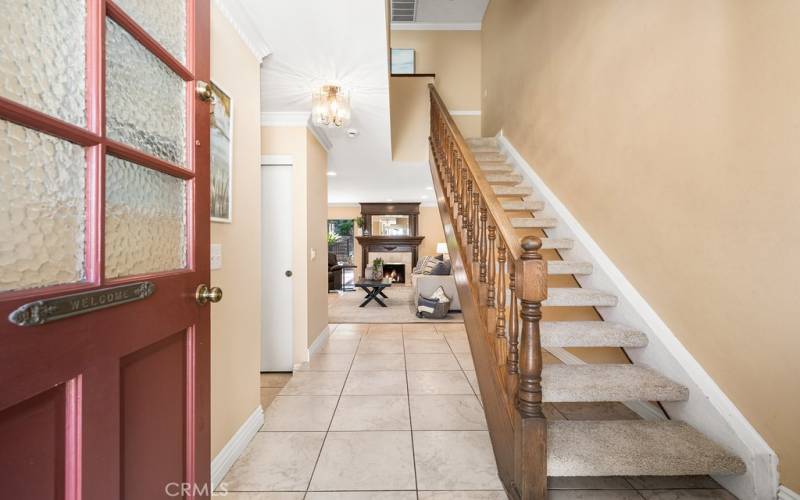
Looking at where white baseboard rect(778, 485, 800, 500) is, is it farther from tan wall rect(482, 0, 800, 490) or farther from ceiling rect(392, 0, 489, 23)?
ceiling rect(392, 0, 489, 23)

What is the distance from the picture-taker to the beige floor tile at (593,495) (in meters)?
1.46

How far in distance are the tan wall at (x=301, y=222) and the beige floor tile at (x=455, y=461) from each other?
66.2 inches

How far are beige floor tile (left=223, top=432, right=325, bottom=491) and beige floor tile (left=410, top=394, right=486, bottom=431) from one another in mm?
654

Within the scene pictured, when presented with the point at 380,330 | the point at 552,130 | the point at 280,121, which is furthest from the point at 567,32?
the point at 380,330

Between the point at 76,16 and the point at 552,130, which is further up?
the point at 552,130

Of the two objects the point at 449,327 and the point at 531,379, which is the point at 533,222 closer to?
the point at 531,379

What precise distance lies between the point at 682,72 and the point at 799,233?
103 cm

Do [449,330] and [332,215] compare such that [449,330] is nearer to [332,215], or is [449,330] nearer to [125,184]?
[125,184]

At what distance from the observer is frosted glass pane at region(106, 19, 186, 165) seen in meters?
0.77

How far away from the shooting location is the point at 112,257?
0.77 metres

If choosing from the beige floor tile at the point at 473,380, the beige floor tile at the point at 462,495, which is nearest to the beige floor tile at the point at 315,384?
the beige floor tile at the point at 473,380

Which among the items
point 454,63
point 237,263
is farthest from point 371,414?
point 454,63

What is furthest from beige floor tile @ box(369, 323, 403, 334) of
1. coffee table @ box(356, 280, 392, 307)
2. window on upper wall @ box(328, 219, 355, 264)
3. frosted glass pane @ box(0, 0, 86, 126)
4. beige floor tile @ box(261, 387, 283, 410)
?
window on upper wall @ box(328, 219, 355, 264)

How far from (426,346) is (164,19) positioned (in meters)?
3.46
